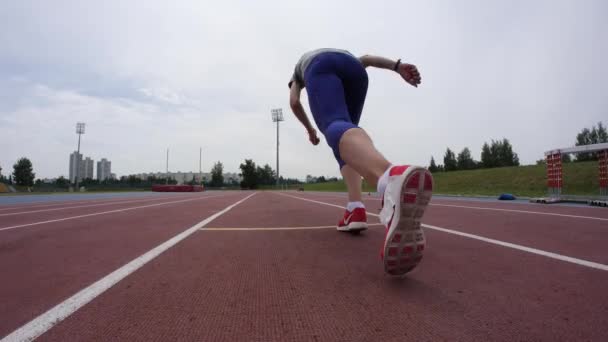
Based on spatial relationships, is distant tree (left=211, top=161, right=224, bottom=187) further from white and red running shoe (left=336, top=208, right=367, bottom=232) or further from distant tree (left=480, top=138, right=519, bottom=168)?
white and red running shoe (left=336, top=208, right=367, bottom=232)

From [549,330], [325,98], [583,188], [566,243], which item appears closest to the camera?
[549,330]

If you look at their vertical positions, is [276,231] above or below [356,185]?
below

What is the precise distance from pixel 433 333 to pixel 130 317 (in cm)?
111

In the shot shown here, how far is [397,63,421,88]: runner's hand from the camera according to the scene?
95.5 inches

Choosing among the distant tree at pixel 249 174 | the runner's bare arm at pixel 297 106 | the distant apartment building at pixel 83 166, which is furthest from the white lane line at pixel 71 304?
the distant apartment building at pixel 83 166

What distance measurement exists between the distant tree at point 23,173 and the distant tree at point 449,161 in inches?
4291

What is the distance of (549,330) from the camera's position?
0.94 m

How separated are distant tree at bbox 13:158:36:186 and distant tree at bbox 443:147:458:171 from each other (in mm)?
108983

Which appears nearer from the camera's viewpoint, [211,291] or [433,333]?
[433,333]

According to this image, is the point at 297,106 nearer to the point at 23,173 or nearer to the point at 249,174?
the point at 249,174

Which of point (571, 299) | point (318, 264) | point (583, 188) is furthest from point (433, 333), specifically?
point (583, 188)

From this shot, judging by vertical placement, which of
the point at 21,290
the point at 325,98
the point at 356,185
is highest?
the point at 325,98

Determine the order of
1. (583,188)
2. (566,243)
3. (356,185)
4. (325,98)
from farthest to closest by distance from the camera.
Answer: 1. (583,188)
2. (356,185)
3. (566,243)
4. (325,98)

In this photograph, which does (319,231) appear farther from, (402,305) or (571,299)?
(571,299)
